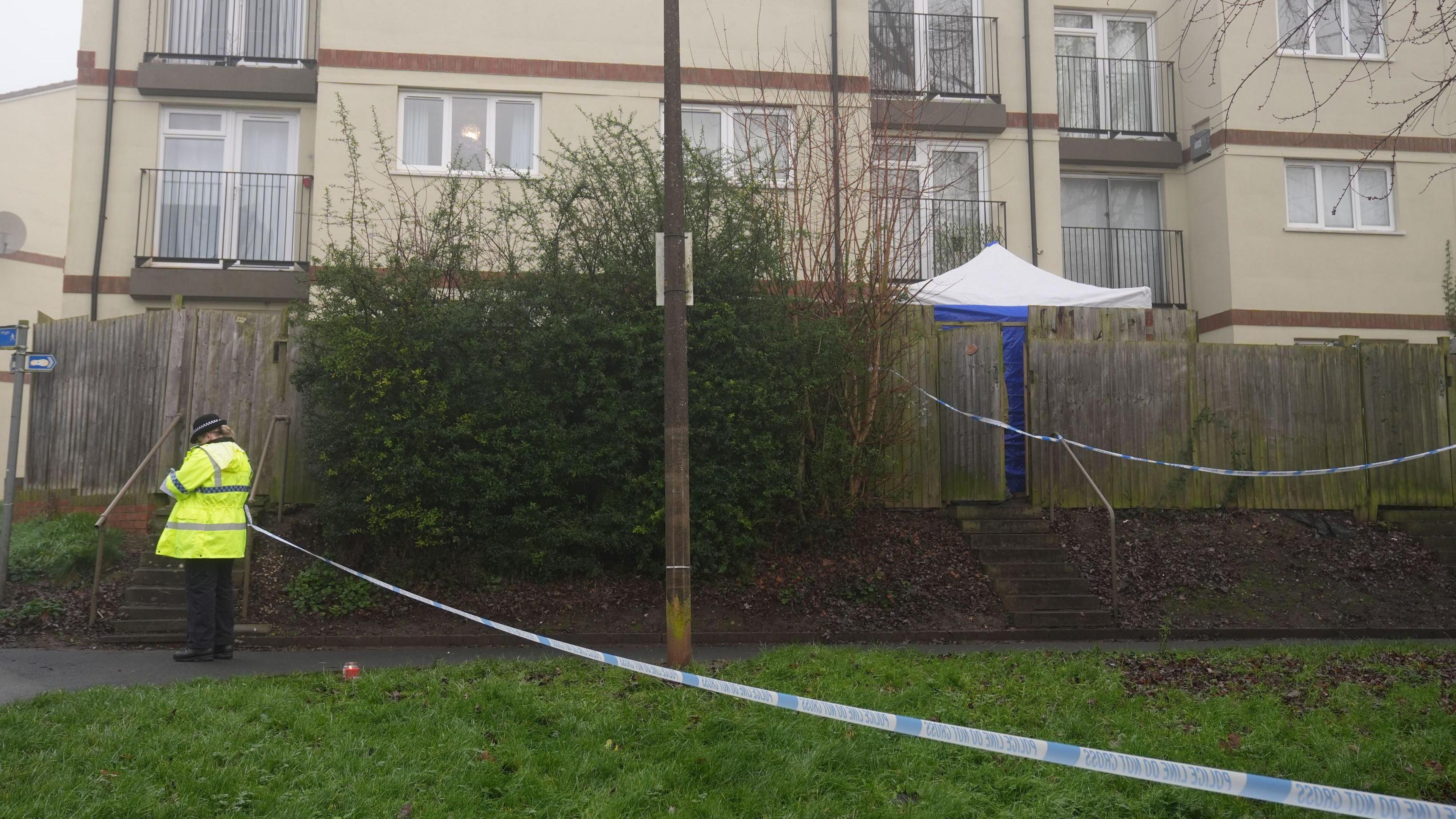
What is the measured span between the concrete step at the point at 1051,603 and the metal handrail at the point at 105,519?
815 centimetres

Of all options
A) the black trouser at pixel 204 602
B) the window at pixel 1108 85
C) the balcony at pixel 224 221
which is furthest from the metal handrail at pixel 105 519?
the window at pixel 1108 85

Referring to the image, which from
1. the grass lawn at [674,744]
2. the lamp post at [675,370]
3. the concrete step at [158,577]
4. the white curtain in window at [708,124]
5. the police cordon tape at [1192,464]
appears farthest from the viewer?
the white curtain in window at [708,124]

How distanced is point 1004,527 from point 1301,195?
1034 centimetres

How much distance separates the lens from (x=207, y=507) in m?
8.03

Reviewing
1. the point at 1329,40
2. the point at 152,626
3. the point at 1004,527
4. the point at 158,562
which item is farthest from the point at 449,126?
the point at 1329,40

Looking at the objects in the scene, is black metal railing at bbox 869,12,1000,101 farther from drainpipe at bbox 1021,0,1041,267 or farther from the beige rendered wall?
the beige rendered wall

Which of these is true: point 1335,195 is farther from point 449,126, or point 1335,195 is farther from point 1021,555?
point 449,126

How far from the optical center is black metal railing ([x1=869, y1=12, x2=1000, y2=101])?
17.0 meters

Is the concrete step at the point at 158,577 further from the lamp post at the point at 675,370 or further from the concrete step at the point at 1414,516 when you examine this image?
the concrete step at the point at 1414,516

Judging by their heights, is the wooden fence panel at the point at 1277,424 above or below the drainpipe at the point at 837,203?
below

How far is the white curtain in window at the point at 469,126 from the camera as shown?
15258 mm

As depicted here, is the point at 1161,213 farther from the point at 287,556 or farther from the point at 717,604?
the point at 287,556

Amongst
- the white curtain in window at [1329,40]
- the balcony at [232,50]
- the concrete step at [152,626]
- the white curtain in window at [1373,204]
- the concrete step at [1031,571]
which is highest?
the white curtain in window at [1329,40]

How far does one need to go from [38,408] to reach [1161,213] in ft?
56.4
